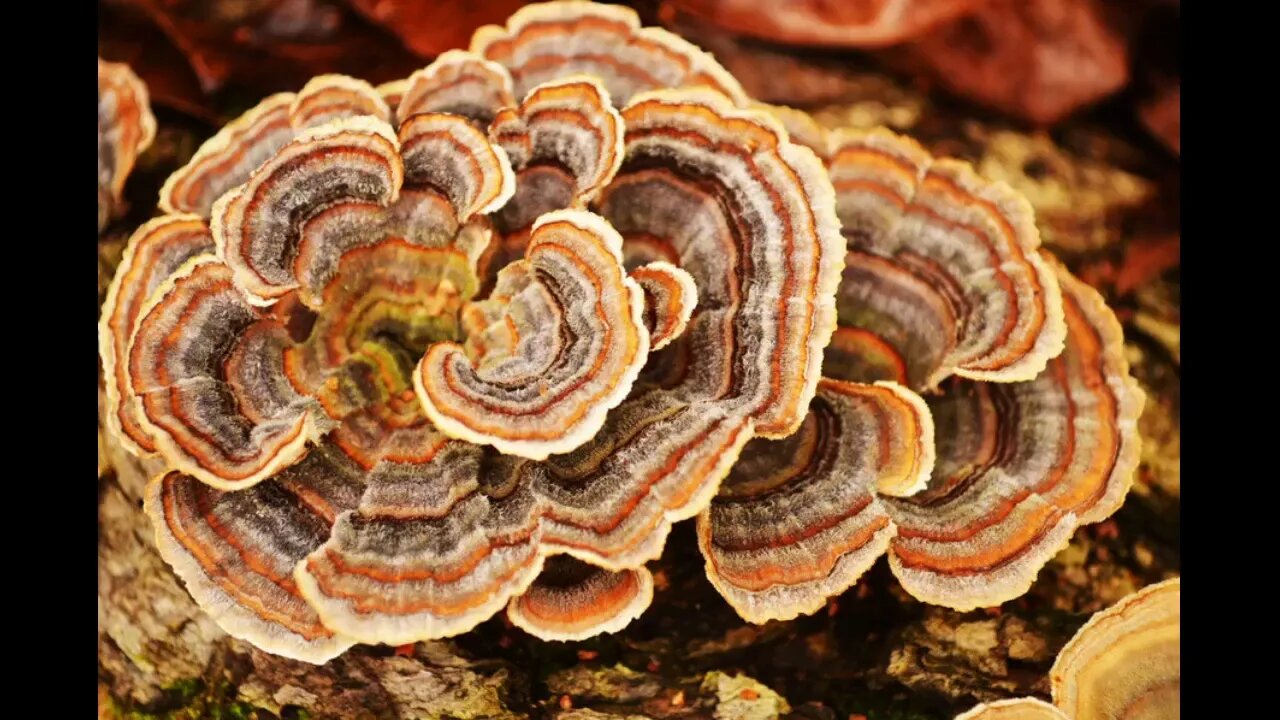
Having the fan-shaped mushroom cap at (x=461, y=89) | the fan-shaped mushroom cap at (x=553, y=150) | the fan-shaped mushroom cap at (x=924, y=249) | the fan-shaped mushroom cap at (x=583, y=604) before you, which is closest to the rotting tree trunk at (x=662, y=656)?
the fan-shaped mushroom cap at (x=583, y=604)

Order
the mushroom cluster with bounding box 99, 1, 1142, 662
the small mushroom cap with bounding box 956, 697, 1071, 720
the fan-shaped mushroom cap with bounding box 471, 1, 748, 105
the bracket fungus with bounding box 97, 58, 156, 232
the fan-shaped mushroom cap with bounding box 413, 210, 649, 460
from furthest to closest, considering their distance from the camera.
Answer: the bracket fungus with bounding box 97, 58, 156, 232 < the fan-shaped mushroom cap with bounding box 471, 1, 748, 105 < the small mushroom cap with bounding box 956, 697, 1071, 720 < the mushroom cluster with bounding box 99, 1, 1142, 662 < the fan-shaped mushroom cap with bounding box 413, 210, 649, 460

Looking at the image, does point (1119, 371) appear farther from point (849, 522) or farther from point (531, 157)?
point (531, 157)

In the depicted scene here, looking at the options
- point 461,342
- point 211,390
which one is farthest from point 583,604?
point 211,390

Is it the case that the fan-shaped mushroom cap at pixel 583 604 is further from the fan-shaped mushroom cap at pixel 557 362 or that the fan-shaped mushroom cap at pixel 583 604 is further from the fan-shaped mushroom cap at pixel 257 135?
the fan-shaped mushroom cap at pixel 257 135

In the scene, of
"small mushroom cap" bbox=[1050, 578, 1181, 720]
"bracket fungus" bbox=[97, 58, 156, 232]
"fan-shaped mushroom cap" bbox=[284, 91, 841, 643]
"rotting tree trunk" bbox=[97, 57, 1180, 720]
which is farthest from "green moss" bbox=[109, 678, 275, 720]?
"small mushroom cap" bbox=[1050, 578, 1181, 720]

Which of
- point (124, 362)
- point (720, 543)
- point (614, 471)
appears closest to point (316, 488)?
point (124, 362)

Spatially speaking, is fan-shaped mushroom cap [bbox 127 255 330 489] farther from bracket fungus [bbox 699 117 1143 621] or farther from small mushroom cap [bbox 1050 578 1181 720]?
small mushroom cap [bbox 1050 578 1181 720]
